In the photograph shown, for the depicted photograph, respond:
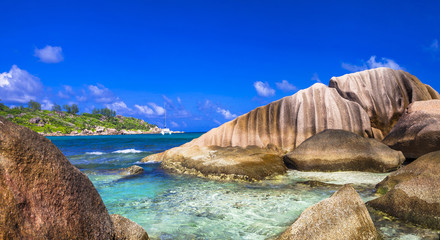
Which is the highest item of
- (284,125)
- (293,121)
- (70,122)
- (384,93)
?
(70,122)

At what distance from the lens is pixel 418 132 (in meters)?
10.7

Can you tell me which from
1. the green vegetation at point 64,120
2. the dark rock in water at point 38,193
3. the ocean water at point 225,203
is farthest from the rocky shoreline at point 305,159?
the green vegetation at point 64,120

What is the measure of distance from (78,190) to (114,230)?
0.86 m

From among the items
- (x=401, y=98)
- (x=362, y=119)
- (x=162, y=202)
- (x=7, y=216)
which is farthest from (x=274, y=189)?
(x=401, y=98)

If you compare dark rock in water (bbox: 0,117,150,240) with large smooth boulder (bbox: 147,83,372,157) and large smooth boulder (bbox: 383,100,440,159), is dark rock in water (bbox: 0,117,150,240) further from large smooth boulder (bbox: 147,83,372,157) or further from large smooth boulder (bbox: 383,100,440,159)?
large smooth boulder (bbox: 383,100,440,159)

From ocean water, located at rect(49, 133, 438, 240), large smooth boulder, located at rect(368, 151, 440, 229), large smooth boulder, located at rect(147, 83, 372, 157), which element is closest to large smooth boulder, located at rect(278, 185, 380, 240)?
ocean water, located at rect(49, 133, 438, 240)

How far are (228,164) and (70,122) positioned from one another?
14217cm

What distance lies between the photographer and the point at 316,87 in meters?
14.5

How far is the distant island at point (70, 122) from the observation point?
112062 millimetres

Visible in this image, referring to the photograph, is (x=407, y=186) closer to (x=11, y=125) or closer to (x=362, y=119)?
(x=11, y=125)

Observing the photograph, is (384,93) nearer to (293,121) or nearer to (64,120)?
(293,121)

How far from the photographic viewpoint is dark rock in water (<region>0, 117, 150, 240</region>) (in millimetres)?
2480

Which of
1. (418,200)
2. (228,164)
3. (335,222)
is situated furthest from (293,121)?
(335,222)

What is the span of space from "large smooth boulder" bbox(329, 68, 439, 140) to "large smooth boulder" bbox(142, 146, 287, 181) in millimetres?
7347
